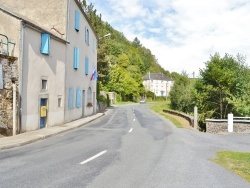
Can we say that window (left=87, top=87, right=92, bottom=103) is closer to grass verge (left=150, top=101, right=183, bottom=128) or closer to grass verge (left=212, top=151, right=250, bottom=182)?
grass verge (left=150, top=101, right=183, bottom=128)

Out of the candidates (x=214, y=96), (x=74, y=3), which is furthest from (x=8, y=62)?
(x=214, y=96)

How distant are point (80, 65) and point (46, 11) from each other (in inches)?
234

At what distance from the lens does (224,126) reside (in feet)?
66.4

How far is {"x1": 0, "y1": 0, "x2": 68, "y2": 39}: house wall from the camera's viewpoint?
20.5 meters

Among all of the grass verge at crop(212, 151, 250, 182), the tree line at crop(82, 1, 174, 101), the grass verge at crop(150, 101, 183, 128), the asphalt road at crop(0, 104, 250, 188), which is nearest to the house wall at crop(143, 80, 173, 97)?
the tree line at crop(82, 1, 174, 101)

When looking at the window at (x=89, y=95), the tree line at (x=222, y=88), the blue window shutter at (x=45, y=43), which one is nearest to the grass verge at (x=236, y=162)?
the blue window shutter at (x=45, y=43)

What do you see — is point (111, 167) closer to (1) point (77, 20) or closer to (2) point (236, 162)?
(2) point (236, 162)

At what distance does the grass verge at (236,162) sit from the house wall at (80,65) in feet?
45.5

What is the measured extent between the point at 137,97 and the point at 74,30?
210ft

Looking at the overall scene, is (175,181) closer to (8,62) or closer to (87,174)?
(87,174)

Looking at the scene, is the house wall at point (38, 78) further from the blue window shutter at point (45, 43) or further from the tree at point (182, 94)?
the tree at point (182, 94)

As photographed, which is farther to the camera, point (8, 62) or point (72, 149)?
point (8, 62)

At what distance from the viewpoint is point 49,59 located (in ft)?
56.6

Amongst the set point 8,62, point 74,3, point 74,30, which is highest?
point 74,3
